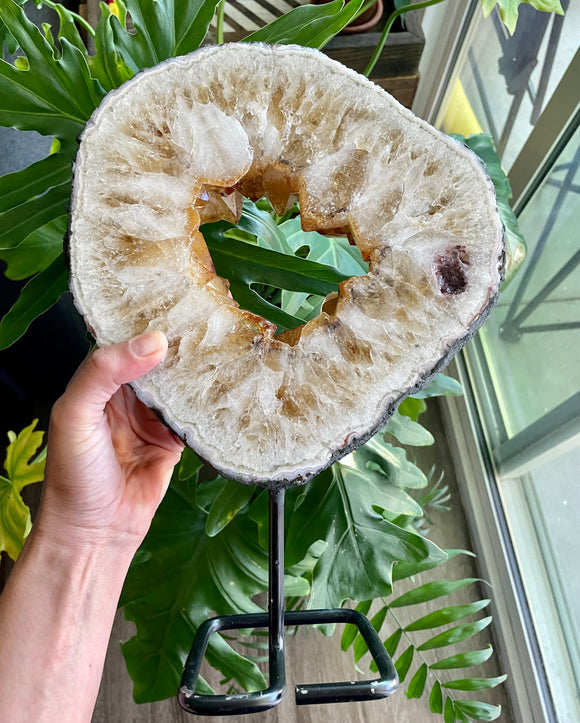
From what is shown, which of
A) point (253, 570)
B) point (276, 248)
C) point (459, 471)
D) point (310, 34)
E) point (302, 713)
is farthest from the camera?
point (459, 471)

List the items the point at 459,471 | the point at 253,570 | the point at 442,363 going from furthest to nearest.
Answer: the point at 459,471
the point at 253,570
the point at 442,363

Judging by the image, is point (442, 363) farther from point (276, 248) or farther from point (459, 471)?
point (459, 471)

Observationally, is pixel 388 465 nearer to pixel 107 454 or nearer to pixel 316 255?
pixel 316 255

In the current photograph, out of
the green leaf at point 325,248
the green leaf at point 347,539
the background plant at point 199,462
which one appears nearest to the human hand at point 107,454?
the background plant at point 199,462

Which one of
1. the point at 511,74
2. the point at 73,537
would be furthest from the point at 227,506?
the point at 511,74

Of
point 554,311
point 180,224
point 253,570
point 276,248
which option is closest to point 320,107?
point 180,224

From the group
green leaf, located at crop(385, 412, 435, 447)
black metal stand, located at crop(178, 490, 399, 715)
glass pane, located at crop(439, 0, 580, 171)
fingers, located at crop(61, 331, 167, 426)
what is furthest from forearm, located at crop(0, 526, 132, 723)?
glass pane, located at crop(439, 0, 580, 171)

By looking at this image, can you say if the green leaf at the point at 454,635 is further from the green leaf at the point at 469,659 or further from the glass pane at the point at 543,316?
the glass pane at the point at 543,316
